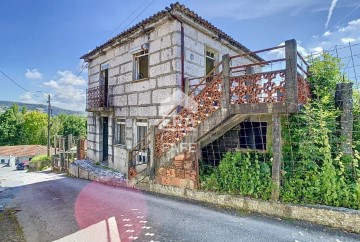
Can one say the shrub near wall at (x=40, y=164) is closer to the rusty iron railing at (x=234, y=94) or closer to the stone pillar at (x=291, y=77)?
the rusty iron railing at (x=234, y=94)

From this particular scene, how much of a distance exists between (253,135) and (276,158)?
194cm

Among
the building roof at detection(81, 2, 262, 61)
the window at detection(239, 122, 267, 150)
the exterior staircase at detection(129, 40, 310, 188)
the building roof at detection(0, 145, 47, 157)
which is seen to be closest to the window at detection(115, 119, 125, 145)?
the exterior staircase at detection(129, 40, 310, 188)

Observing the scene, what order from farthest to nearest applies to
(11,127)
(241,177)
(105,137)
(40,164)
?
(11,127) → (40,164) → (105,137) → (241,177)

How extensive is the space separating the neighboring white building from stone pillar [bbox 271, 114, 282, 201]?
3.42 metres

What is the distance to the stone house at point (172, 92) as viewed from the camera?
17.9 ft

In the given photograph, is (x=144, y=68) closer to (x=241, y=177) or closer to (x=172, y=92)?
(x=172, y=92)

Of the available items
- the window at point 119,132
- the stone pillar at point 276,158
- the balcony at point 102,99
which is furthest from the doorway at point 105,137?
the stone pillar at point 276,158

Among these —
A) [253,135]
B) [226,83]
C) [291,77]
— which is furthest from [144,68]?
[291,77]

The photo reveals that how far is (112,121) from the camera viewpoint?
10883 millimetres

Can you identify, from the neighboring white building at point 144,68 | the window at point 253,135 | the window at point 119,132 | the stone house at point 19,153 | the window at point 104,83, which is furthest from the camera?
the stone house at point 19,153

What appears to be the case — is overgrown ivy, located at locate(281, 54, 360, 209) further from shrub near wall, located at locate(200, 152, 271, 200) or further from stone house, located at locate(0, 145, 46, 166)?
stone house, located at locate(0, 145, 46, 166)

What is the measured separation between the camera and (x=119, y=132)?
1071 cm

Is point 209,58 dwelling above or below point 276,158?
above

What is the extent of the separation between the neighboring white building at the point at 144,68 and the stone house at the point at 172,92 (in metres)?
0.03
